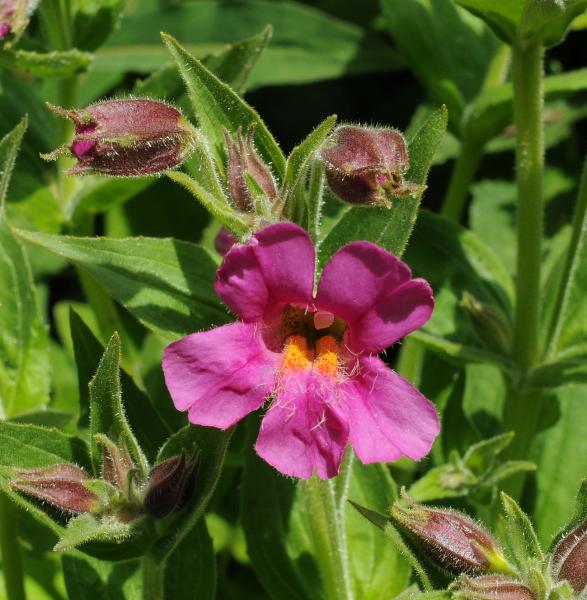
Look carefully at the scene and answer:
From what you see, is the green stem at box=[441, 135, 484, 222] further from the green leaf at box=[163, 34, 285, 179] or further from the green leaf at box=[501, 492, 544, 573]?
the green leaf at box=[501, 492, 544, 573]

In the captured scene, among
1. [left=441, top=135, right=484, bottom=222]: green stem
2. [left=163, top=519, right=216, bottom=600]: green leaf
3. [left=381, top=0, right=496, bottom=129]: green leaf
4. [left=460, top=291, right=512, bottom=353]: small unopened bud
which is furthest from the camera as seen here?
[left=381, top=0, right=496, bottom=129]: green leaf

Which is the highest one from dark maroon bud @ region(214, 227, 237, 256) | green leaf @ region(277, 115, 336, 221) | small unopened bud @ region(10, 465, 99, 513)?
green leaf @ region(277, 115, 336, 221)

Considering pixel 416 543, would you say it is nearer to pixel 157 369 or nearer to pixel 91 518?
pixel 91 518

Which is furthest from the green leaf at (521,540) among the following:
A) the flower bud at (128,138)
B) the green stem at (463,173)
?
the green stem at (463,173)

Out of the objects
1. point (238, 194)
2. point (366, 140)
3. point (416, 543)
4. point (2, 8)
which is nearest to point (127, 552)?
point (416, 543)

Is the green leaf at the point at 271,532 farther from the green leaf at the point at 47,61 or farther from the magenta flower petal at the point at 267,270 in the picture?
the green leaf at the point at 47,61

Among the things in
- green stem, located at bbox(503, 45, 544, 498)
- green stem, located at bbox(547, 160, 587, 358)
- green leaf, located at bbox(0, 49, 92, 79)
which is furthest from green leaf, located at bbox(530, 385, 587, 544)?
green leaf, located at bbox(0, 49, 92, 79)
